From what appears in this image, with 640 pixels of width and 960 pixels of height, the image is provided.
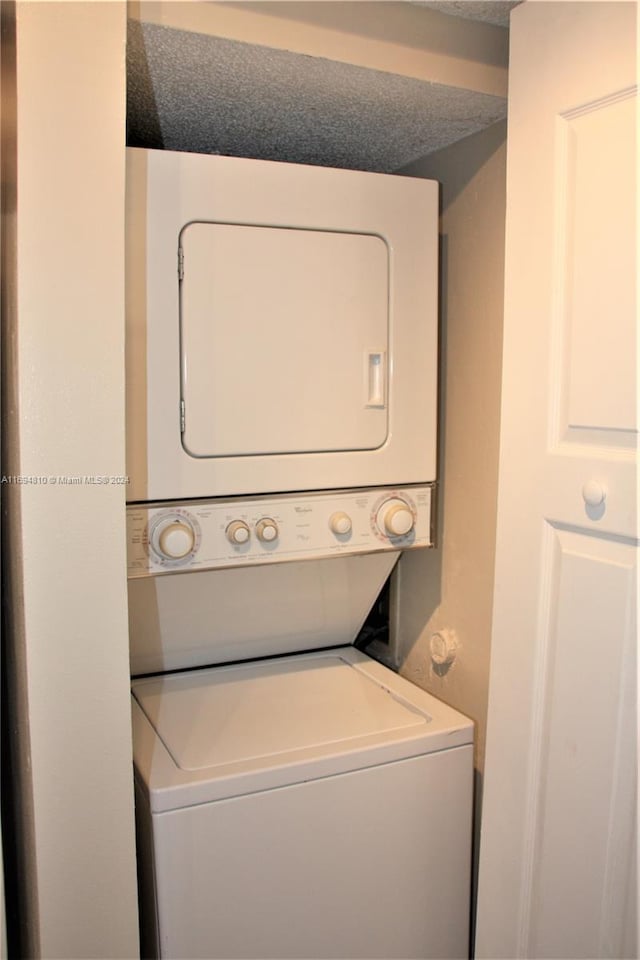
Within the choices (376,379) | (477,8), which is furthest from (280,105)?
(376,379)

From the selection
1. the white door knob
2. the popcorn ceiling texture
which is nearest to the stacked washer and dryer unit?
the popcorn ceiling texture

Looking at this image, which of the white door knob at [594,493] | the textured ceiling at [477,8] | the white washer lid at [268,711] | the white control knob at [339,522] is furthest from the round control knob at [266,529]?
the textured ceiling at [477,8]

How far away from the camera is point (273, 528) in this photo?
1.79 meters

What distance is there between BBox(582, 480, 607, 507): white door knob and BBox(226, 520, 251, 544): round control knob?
28.3 inches

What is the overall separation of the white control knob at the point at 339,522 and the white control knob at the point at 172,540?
33 centimetres

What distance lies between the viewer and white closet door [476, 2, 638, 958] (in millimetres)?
1317

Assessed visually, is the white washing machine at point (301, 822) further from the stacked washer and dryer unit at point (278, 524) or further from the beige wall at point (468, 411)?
the beige wall at point (468, 411)

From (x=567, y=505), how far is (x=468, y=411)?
1.90 ft

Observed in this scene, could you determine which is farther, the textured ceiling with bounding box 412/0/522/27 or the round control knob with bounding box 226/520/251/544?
the round control knob with bounding box 226/520/251/544

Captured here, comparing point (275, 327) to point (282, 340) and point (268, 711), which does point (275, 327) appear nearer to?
point (282, 340)

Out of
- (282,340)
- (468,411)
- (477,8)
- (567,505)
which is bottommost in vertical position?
(567,505)

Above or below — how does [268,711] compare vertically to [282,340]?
below

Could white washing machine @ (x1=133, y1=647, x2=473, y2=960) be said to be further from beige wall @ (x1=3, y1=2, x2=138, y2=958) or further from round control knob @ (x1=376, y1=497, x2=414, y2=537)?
round control knob @ (x1=376, y1=497, x2=414, y2=537)

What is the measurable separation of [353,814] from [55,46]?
152 cm
